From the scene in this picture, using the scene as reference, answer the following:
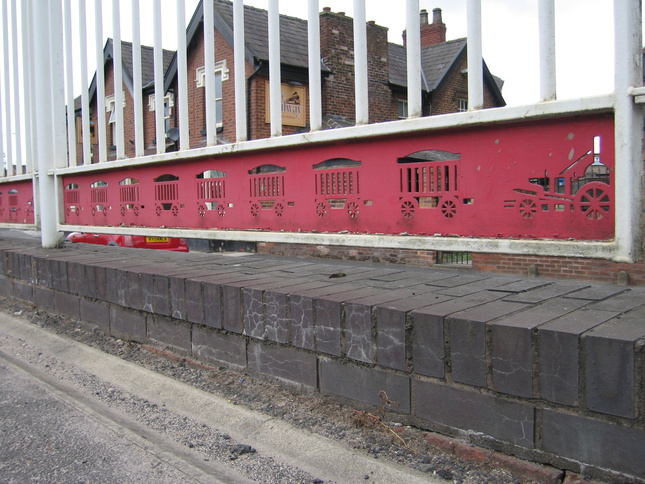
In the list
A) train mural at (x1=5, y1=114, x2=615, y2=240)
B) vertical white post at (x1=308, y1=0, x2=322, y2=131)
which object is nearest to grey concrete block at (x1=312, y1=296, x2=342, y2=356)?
train mural at (x1=5, y1=114, x2=615, y2=240)

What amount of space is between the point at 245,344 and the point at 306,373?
1.55 feet

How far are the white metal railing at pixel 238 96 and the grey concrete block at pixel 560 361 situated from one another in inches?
21.4

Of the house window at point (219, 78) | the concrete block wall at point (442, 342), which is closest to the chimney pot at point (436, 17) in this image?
the house window at point (219, 78)

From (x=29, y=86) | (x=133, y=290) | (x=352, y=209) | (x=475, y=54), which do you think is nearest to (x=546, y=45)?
(x=475, y=54)

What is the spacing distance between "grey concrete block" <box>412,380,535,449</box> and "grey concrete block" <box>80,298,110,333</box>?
2703 mm

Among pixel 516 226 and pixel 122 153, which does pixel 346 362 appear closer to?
pixel 516 226

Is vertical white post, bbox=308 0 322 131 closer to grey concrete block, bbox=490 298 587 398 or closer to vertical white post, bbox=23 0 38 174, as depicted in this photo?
grey concrete block, bbox=490 298 587 398

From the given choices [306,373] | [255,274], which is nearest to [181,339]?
[255,274]

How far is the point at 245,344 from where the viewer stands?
3049 millimetres

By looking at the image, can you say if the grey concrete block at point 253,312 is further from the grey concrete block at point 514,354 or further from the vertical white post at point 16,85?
the vertical white post at point 16,85

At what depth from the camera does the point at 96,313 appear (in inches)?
167

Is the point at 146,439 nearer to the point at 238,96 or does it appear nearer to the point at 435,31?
the point at 238,96

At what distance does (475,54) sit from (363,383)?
62.2 inches

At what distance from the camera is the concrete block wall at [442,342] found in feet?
5.93
